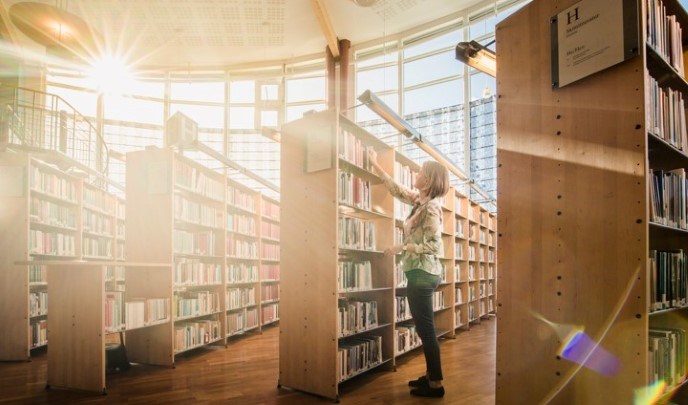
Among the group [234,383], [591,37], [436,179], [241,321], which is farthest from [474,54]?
[241,321]

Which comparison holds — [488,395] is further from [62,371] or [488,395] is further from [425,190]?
[62,371]

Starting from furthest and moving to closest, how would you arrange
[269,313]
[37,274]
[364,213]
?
1. [269,313]
2. [37,274]
3. [364,213]

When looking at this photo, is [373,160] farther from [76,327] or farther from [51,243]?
[51,243]

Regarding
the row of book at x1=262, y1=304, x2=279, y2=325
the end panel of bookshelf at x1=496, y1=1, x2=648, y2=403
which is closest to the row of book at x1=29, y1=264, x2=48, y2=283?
the row of book at x1=262, y1=304, x2=279, y2=325

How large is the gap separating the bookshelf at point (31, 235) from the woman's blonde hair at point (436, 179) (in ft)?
13.1

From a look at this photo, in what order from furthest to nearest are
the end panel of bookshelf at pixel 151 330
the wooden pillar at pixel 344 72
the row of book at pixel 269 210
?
the wooden pillar at pixel 344 72
the row of book at pixel 269 210
the end panel of bookshelf at pixel 151 330

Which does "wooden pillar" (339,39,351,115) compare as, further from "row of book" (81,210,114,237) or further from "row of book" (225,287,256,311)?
"row of book" (81,210,114,237)

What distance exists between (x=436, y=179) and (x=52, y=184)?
4447 millimetres

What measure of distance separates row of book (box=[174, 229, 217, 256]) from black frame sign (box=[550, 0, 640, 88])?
400 cm

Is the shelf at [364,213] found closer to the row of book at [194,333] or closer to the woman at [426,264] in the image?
the woman at [426,264]

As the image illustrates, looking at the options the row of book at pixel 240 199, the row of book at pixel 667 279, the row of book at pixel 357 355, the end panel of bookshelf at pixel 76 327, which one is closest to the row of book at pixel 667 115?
the row of book at pixel 667 279

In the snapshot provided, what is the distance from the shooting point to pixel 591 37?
191 cm

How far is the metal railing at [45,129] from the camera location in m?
6.50

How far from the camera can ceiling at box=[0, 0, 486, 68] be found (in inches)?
317
